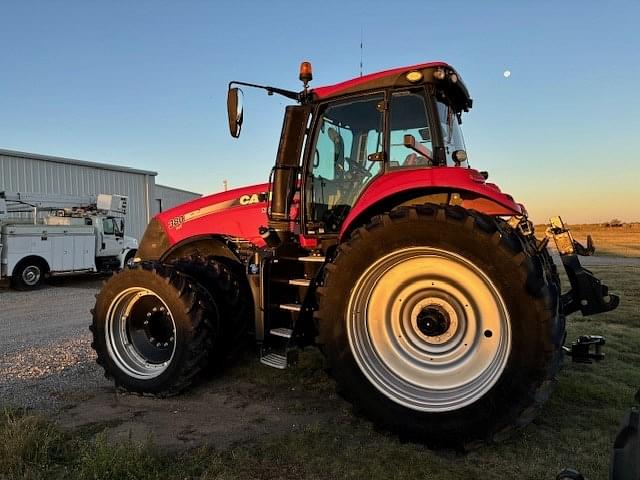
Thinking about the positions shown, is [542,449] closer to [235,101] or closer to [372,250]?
[372,250]

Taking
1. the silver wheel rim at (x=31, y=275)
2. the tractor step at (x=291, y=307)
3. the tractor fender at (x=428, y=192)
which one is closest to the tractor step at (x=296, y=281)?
the tractor step at (x=291, y=307)

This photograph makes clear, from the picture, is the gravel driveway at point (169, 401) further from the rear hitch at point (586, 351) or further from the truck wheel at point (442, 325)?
the rear hitch at point (586, 351)

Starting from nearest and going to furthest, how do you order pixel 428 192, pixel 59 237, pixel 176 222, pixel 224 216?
1. pixel 428 192
2. pixel 224 216
3. pixel 176 222
4. pixel 59 237

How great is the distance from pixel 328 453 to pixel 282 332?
1.20 metres

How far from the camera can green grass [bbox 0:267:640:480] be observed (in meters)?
2.98

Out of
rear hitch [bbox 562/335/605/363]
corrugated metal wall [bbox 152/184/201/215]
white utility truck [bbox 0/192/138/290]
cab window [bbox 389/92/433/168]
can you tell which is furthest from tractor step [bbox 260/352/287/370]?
corrugated metal wall [bbox 152/184/201/215]

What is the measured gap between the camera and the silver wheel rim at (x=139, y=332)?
475 centimetres

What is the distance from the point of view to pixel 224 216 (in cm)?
545

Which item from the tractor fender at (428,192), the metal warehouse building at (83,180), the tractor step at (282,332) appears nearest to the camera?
the tractor fender at (428,192)

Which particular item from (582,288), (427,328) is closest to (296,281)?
(427,328)

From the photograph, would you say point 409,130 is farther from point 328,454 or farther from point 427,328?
point 328,454

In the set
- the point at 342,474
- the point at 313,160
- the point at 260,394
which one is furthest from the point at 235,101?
the point at 342,474

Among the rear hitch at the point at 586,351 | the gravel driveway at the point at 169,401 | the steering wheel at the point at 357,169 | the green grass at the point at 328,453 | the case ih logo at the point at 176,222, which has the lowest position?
the gravel driveway at the point at 169,401

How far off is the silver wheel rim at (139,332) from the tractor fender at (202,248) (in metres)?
0.90
